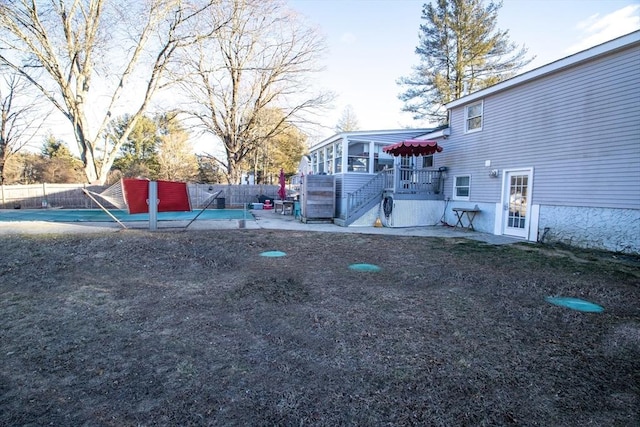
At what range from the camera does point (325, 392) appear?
2.09 metres

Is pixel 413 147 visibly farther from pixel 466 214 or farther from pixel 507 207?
pixel 507 207

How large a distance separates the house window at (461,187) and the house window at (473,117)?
67.3 inches

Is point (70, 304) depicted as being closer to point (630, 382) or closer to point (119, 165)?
point (630, 382)

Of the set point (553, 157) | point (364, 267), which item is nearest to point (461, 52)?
point (553, 157)

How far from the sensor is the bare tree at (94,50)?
1439 centimetres

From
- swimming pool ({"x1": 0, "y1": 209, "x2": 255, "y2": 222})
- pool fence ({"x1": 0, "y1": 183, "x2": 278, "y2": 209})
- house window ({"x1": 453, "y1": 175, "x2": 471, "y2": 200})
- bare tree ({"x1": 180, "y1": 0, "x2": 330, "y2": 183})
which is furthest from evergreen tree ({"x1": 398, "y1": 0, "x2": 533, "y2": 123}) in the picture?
swimming pool ({"x1": 0, "y1": 209, "x2": 255, "y2": 222})

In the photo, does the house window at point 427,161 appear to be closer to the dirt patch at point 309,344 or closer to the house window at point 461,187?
the house window at point 461,187

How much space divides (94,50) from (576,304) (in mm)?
21081

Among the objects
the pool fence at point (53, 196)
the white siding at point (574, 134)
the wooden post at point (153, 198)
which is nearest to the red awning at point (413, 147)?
the white siding at point (574, 134)

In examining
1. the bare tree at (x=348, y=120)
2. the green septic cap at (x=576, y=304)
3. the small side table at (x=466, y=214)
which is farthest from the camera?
the bare tree at (x=348, y=120)

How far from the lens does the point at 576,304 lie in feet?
13.0

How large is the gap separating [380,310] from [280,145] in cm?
3026

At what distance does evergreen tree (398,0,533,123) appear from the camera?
19.3 metres

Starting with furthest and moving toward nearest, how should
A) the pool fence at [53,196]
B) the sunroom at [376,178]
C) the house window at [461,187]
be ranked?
the pool fence at [53,196]
the sunroom at [376,178]
the house window at [461,187]
